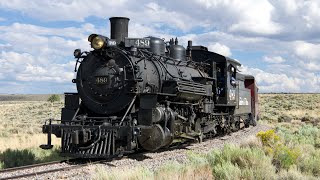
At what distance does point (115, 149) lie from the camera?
1067cm

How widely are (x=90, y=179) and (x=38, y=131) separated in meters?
14.5

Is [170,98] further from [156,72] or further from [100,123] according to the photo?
[100,123]

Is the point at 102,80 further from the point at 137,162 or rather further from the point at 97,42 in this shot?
the point at 137,162

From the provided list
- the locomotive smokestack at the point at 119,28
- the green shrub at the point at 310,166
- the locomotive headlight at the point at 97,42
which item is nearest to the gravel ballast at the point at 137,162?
the green shrub at the point at 310,166

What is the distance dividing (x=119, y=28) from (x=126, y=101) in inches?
97.2

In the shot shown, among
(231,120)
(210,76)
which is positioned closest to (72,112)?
(210,76)

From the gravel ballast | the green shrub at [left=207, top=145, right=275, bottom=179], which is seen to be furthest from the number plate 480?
the green shrub at [left=207, top=145, right=275, bottom=179]

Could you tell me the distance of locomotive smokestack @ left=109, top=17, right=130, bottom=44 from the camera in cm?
1231

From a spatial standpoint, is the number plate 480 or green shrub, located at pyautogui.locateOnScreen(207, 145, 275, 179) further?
the number plate 480

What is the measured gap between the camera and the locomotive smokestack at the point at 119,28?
485 inches

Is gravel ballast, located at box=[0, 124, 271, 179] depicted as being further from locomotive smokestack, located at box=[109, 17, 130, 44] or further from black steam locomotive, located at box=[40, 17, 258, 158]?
locomotive smokestack, located at box=[109, 17, 130, 44]

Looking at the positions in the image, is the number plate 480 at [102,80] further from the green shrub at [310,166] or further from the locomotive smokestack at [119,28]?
the green shrub at [310,166]

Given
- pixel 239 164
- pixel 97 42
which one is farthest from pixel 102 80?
pixel 239 164

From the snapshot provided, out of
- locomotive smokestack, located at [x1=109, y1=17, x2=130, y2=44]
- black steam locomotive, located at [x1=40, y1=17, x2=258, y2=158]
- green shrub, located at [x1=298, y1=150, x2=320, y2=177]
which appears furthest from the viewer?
locomotive smokestack, located at [x1=109, y1=17, x2=130, y2=44]
